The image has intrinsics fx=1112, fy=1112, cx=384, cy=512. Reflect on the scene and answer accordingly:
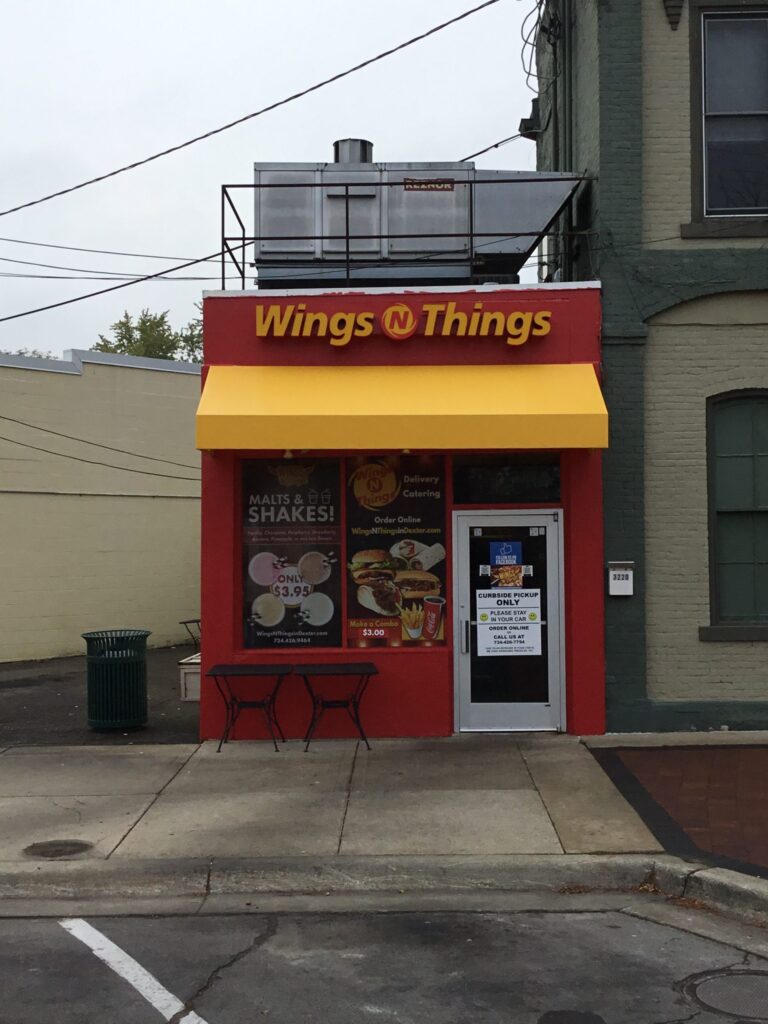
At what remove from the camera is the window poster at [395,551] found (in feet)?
36.7

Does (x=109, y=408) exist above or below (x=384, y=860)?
above

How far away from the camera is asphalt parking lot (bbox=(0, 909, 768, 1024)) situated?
202 inches

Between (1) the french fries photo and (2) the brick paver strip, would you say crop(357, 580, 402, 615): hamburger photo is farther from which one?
(2) the brick paver strip

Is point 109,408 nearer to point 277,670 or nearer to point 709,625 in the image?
point 277,670

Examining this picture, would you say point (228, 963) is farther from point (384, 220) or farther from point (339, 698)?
point (384, 220)

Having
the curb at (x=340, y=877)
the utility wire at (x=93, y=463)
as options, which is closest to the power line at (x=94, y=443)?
the utility wire at (x=93, y=463)

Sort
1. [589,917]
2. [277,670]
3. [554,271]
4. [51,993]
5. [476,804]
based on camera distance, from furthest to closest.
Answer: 1. [554,271]
2. [277,670]
3. [476,804]
4. [589,917]
5. [51,993]

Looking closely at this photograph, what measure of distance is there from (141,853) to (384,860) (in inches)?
65.2

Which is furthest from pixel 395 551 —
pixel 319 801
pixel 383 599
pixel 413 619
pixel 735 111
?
pixel 735 111

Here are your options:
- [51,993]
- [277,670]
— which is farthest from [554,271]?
[51,993]

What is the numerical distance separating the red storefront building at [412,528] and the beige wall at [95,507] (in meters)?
9.40

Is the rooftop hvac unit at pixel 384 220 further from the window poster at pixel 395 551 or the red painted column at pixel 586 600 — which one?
the red painted column at pixel 586 600

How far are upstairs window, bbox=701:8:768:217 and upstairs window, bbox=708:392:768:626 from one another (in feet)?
6.67

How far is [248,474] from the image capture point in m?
11.3
